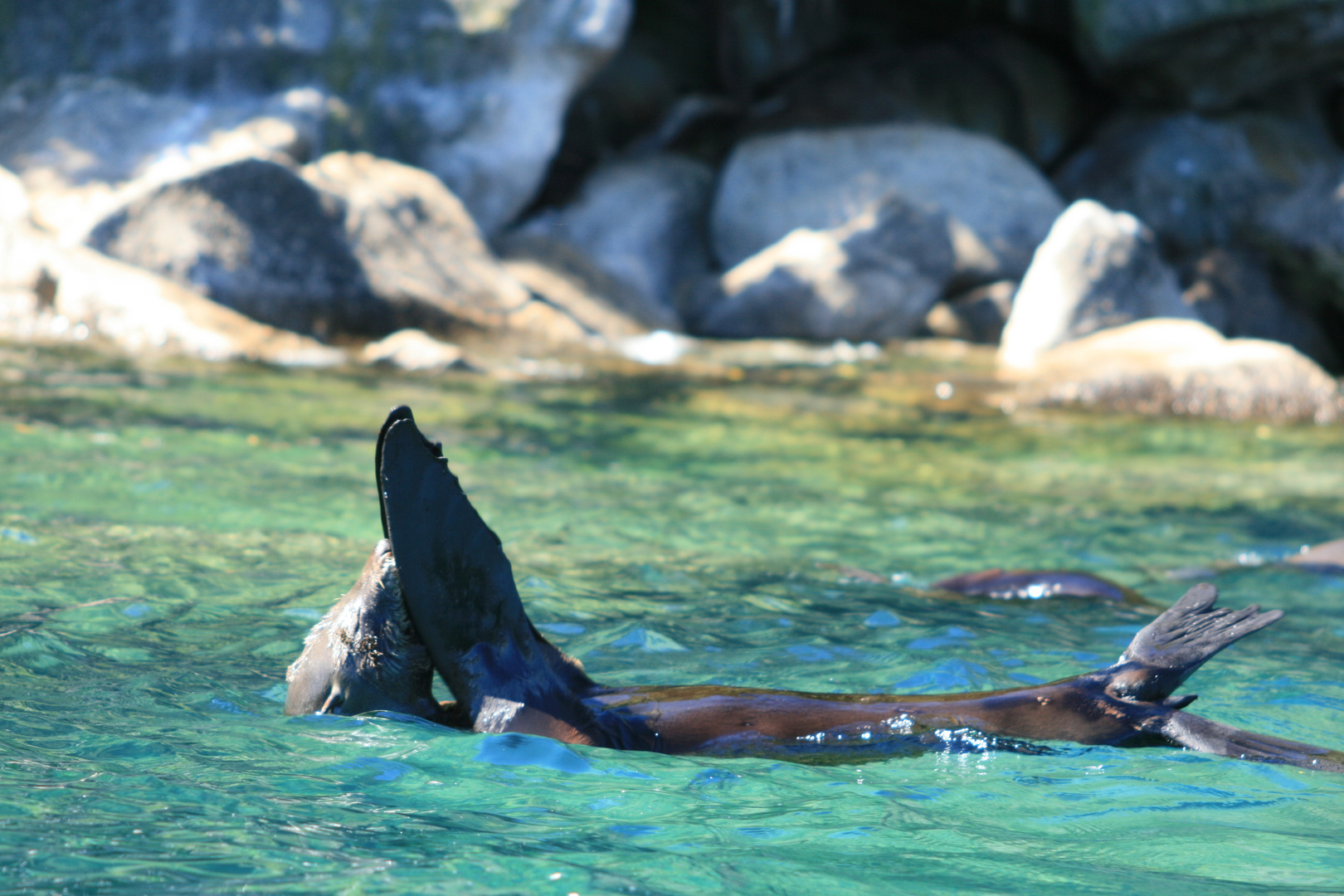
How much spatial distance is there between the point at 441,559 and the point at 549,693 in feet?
1.23

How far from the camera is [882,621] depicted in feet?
13.1

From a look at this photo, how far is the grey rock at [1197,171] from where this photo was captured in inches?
594

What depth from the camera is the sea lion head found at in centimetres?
268

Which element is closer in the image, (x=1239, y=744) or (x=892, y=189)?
(x=1239, y=744)

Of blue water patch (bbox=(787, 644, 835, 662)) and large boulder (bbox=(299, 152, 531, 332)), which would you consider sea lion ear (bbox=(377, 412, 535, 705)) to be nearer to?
blue water patch (bbox=(787, 644, 835, 662))

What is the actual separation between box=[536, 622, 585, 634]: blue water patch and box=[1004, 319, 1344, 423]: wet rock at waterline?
237 inches

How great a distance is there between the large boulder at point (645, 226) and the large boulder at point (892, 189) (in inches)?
15.5

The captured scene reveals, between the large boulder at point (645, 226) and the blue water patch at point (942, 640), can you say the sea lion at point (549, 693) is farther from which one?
the large boulder at point (645, 226)

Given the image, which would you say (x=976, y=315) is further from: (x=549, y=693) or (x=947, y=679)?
(x=549, y=693)

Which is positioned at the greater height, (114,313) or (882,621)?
(114,313)

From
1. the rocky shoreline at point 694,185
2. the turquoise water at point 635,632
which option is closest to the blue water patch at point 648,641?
the turquoise water at point 635,632

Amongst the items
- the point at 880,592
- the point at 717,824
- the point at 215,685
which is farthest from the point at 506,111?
the point at 717,824

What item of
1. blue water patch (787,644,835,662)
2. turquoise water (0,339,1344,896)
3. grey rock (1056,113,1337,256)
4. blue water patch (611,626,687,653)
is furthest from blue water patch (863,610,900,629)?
grey rock (1056,113,1337,256)

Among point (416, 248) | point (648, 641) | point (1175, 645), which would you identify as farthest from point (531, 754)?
point (416, 248)
